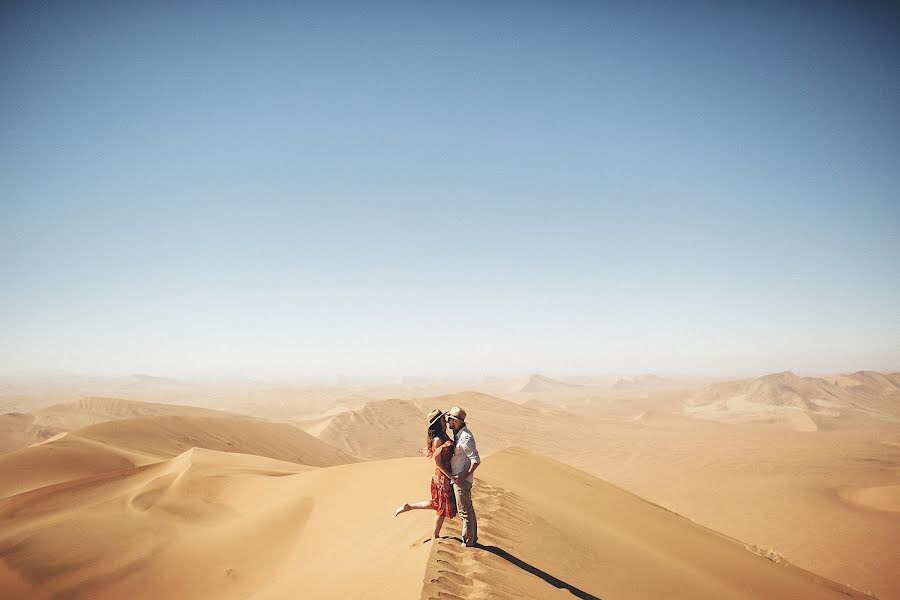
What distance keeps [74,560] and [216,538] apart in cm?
225

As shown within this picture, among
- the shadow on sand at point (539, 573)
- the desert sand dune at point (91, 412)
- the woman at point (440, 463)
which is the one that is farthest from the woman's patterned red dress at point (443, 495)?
the desert sand dune at point (91, 412)

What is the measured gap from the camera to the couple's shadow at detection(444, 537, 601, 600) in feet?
14.4

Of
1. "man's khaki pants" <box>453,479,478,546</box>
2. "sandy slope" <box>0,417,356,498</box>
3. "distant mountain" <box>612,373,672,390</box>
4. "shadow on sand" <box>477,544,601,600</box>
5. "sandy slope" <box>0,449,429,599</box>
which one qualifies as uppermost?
"man's khaki pants" <box>453,479,478,546</box>

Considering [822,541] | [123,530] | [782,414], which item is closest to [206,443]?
[123,530]

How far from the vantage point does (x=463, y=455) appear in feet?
13.8

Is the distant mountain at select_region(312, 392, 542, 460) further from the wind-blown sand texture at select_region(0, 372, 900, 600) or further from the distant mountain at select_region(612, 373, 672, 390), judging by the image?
the distant mountain at select_region(612, 373, 672, 390)

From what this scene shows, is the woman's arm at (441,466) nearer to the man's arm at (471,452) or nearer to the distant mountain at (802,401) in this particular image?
the man's arm at (471,452)

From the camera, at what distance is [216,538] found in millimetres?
7859

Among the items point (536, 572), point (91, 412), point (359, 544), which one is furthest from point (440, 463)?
point (91, 412)

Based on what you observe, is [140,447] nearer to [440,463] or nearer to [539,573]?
[440,463]

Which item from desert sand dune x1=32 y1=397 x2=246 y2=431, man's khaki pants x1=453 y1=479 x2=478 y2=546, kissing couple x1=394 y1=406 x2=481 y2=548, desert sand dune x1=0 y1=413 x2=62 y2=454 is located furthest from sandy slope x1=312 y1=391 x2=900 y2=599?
desert sand dune x1=32 y1=397 x2=246 y2=431

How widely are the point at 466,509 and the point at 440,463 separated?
0.62 m

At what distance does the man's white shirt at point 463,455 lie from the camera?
415cm

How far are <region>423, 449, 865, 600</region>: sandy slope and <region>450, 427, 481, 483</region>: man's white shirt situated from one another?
2.73 feet
